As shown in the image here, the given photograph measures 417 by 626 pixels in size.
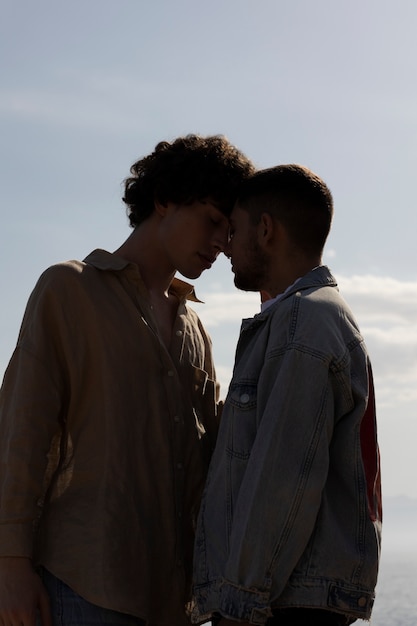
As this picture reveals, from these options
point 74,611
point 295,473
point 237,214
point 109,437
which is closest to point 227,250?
point 237,214

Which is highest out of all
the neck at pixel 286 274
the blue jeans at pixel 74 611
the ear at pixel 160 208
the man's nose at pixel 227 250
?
the ear at pixel 160 208

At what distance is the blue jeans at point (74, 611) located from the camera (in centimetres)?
354

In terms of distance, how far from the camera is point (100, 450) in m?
3.73

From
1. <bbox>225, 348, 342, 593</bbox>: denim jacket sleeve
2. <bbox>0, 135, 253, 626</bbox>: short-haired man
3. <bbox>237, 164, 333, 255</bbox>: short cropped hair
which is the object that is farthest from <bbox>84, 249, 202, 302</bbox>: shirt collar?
<bbox>225, 348, 342, 593</bbox>: denim jacket sleeve

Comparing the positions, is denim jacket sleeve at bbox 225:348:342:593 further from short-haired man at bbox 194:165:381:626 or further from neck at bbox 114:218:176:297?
neck at bbox 114:218:176:297

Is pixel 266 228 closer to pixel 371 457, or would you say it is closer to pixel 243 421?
pixel 243 421

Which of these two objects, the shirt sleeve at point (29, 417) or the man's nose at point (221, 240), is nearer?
the shirt sleeve at point (29, 417)

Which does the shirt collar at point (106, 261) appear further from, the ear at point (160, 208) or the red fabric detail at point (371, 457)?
the red fabric detail at point (371, 457)

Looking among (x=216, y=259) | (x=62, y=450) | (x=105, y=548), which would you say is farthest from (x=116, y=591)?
(x=216, y=259)

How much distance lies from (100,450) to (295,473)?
0.82 metres

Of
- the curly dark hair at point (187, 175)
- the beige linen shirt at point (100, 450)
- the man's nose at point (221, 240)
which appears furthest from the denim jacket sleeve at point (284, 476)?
the curly dark hair at point (187, 175)

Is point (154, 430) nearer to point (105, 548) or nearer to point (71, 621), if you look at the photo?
point (105, 548)

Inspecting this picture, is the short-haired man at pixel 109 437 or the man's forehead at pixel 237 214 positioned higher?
the man's forehead at pixel 237 214

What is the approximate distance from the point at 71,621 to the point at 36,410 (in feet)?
2.18
